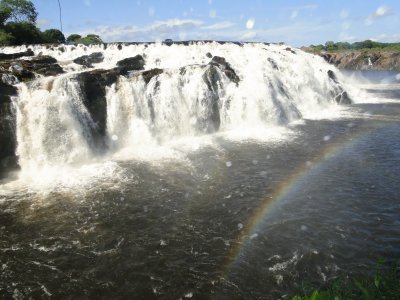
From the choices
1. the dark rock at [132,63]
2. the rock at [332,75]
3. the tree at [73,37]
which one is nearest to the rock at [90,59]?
the dark rock at [132,63]

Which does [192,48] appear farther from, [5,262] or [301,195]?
[5,262]

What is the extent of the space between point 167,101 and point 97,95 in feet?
14.3

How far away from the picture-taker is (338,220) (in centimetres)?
1170

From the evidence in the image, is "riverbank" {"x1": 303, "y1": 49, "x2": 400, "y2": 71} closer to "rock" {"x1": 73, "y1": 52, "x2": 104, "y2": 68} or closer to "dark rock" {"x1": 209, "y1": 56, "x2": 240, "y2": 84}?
"dark rock" {"x1": 209, "y1": 56, "x2": 240, "y2": 84}

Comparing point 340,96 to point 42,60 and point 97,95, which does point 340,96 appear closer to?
point 97,95

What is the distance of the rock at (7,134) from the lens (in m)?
16.8

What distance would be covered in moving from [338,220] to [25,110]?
14.6 metres

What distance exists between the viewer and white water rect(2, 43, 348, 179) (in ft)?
59.1

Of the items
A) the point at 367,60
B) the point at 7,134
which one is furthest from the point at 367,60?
the point at 7,134

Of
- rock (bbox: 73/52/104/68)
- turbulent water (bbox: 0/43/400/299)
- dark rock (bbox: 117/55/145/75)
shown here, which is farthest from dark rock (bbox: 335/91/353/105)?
rock (bbox: 73/52/104/68)

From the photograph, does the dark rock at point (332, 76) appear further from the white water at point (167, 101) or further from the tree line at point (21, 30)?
the tree line at point (21, 30)

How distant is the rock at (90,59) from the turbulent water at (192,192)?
3951mm

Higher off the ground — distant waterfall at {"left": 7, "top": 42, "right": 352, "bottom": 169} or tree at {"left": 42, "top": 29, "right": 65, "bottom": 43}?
tree at {"left": 42, "top": 29, "right": 65, "bottom": 43}

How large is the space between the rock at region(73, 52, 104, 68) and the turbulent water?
3.95 m
